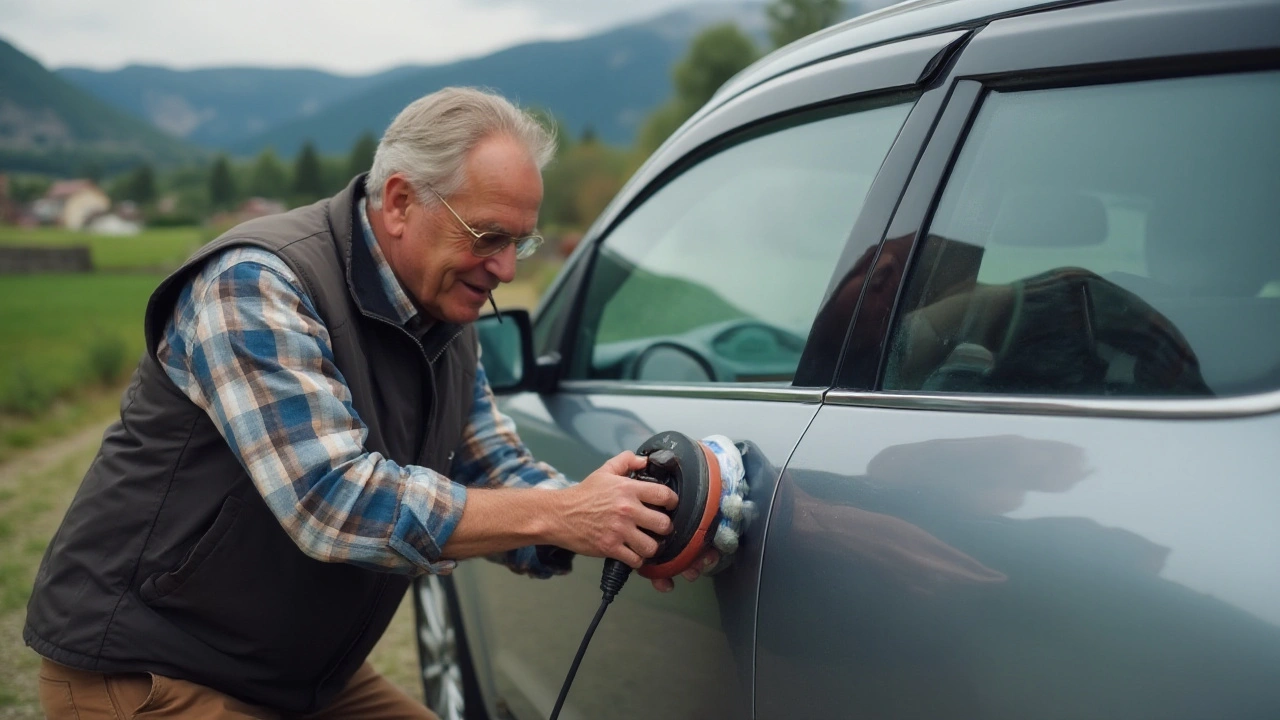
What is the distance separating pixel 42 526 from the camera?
634 cm

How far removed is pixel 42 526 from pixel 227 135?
174316 mm

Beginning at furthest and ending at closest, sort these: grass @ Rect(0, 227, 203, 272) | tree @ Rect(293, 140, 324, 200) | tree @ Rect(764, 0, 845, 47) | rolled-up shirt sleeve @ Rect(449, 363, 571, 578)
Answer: tree @ Rect(293, 140, 324, 200) < tree @ Rect(764, 0, 845, 47) < grass @ Rect(0, 227, 203, 272) < rolled-up shirt sleeve @ Rect(449, 363, 571, 578)

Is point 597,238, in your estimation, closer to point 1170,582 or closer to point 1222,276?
point 1222,276

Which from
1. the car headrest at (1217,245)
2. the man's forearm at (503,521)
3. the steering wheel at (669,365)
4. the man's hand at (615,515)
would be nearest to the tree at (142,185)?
the steering wheel at (669,365)

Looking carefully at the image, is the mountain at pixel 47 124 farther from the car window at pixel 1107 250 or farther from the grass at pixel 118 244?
the car window at pixel 1107 250

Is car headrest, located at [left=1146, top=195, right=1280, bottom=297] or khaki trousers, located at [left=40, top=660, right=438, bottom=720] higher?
car headrest, located at [left=1146, top=195, right=1280, bottom=297]

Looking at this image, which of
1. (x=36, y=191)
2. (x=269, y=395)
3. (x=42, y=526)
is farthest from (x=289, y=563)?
(x=36, y=191)

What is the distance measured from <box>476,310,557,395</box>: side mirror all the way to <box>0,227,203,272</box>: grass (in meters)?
21.5

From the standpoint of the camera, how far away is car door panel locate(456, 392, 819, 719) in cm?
164

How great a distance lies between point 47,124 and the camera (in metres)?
20.1

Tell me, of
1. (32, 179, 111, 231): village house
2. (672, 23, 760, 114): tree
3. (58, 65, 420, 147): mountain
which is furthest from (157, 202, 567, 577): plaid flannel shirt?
(58, 65, 420, 147): mountain

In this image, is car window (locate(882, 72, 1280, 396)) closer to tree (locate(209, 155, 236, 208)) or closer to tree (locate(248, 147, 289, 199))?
tree (locate(209, 155, 236, 208))

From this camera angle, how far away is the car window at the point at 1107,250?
1255 millimetres

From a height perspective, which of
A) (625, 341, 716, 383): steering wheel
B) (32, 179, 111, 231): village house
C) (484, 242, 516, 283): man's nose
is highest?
(484, 242, 516, 283): man's nose
